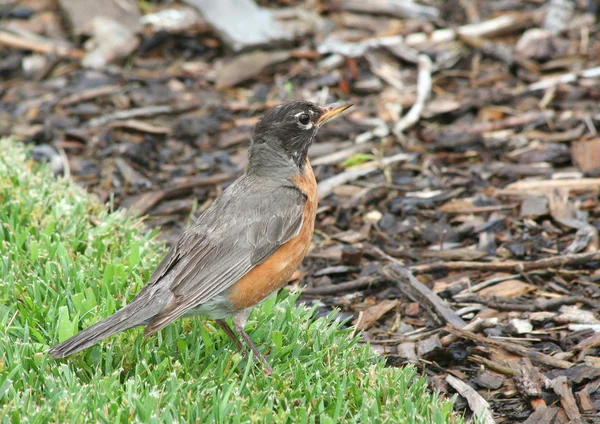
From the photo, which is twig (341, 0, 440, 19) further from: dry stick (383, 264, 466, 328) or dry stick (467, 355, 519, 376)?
dry stick (467, 355, 519, 376)

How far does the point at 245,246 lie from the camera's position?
4.81 metres

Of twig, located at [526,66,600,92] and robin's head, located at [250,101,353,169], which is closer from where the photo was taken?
robin's head, located at [250,101,353,169]

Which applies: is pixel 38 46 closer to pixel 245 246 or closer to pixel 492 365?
pixel 245 246

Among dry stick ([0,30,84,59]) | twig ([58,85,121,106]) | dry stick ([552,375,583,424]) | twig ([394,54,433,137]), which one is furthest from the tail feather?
dry stick ([0,30,84,59])

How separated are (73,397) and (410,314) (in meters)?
2.36

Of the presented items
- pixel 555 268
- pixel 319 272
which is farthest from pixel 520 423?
pixel 319 272

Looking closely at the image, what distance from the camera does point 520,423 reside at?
14.3 feet

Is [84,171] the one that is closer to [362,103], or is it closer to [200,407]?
[362,103]

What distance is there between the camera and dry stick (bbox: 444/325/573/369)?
4707 mm

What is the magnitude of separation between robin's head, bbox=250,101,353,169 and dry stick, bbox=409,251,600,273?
1.24 metres

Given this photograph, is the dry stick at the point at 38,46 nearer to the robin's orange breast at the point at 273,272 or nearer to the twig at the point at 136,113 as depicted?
the twig at the point at 136,113

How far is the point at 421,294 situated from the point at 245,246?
132 cm

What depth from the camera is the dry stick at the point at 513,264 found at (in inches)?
220

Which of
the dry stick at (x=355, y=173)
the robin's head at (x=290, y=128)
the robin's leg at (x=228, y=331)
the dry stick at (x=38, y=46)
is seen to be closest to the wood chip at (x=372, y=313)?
the robin's leg at (x=228, y=331)
